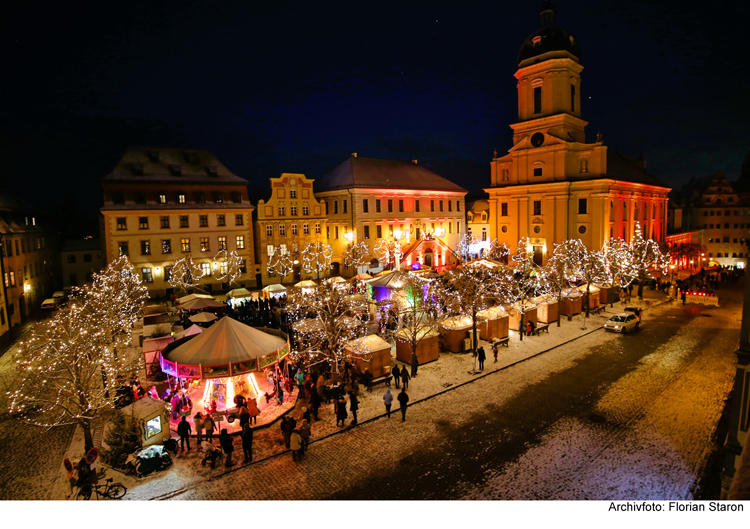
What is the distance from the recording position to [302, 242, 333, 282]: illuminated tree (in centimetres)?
4347

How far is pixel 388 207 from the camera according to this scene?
49.3 metres

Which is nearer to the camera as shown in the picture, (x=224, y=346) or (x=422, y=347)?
(x=224, y=346)

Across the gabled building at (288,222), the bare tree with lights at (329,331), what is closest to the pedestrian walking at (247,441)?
the bare tree with lights at (329,331)

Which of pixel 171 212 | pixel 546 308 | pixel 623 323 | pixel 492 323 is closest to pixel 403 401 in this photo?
pixel 492 323

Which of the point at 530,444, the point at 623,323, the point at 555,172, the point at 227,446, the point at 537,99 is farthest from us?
the point at 537,99

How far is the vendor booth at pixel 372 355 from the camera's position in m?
18.1

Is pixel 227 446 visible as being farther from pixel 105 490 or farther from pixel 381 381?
pixel 381 381

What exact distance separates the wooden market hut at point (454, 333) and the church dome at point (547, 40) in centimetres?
3905

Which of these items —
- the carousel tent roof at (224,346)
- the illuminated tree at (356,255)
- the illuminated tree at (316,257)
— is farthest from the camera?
the illuminated tree at (356,255)

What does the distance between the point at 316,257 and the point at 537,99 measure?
31525 mm

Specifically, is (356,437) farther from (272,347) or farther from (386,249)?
(386,249)

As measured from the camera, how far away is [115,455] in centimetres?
1213

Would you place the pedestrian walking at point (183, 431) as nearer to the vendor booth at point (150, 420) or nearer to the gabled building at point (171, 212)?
the vendor booth at point (150, 420)

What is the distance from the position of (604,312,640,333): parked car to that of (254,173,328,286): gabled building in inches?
1132
